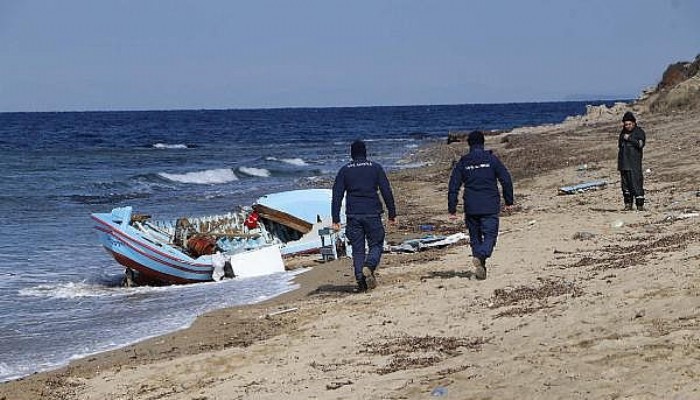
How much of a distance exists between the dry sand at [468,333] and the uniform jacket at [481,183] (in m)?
0.80

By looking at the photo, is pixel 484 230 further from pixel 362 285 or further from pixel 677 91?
pixel 677 91

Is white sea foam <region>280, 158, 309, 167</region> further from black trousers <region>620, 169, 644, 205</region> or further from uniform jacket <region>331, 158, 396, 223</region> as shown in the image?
uniform jacket <region>331, 158, 396, 223</region>

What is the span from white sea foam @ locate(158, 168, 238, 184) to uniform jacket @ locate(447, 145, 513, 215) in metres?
30.1

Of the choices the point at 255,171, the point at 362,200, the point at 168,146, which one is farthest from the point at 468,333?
the point at 168,146

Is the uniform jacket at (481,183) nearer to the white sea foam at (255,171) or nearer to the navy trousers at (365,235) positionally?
the navy trousers at (365,235)

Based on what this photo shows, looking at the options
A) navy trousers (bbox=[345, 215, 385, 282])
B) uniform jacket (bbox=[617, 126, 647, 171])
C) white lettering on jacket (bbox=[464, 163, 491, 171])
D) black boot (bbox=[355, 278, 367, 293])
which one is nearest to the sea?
black boot (bbox=[355, 278, 367, 293])

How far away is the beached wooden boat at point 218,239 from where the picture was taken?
15.0m

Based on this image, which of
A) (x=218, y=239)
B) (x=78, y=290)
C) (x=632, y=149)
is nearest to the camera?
(x=78, y=290)

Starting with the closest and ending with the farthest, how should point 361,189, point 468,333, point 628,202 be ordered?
point 468,333, point 361,189, point 628,202

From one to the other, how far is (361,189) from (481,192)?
1.31m

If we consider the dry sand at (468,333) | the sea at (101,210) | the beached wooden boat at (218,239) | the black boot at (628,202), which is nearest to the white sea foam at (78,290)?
the sea at (101,210)

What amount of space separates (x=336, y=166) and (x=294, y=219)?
89.2ft

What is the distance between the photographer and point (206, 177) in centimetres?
4138

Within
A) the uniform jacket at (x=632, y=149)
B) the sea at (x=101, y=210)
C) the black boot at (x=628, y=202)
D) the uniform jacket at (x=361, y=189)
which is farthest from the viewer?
the black boot at (x=628, y=202)
